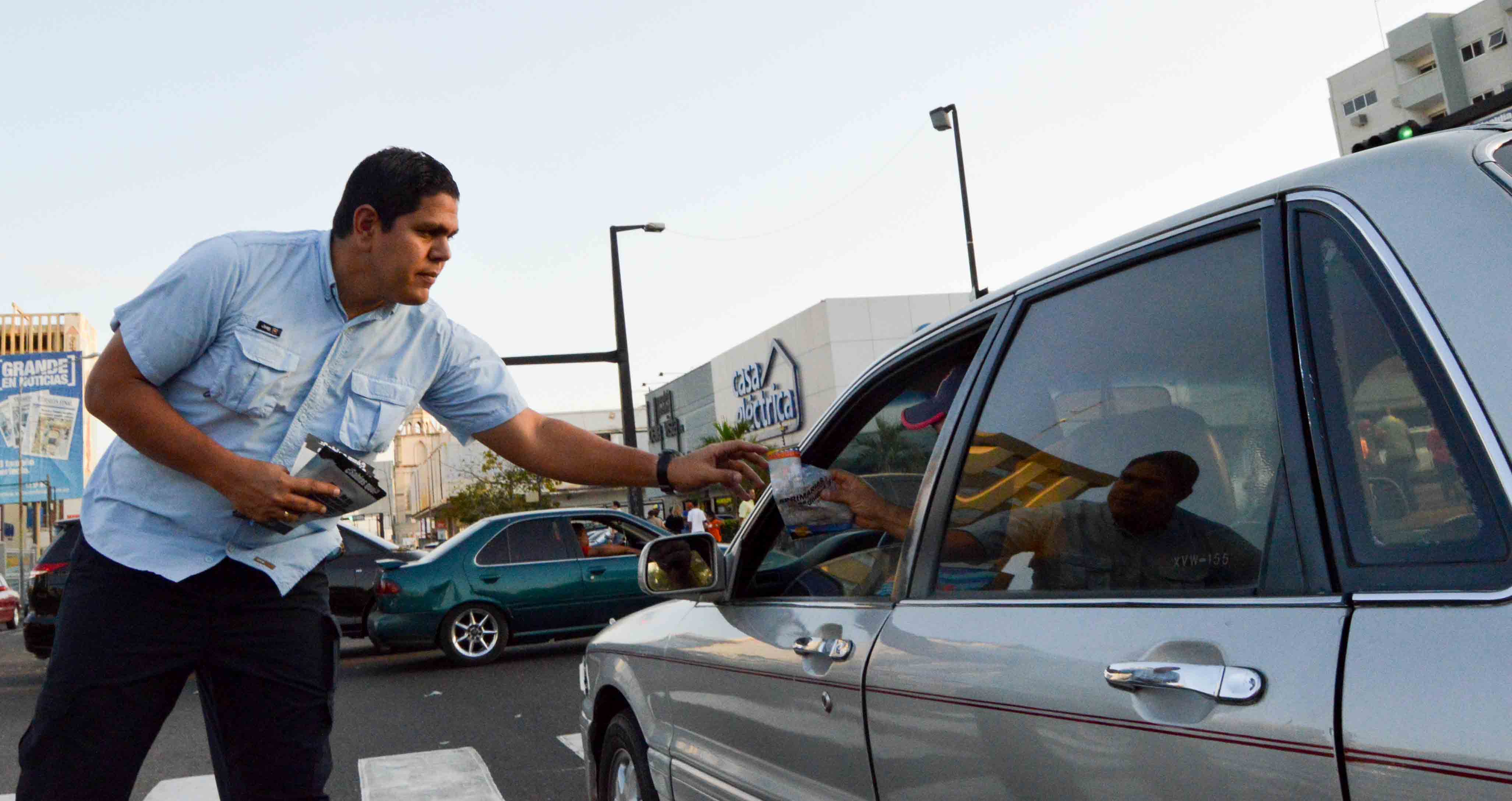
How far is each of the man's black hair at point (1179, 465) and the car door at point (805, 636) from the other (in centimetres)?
56

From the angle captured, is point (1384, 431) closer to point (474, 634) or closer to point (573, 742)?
point (573, 742)

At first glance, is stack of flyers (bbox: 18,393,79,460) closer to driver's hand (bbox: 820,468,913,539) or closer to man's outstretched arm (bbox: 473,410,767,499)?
man's outstretched arm (bbox: 473,410,767,499)

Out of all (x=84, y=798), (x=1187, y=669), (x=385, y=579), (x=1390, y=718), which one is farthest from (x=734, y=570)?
(x=385, y=579)

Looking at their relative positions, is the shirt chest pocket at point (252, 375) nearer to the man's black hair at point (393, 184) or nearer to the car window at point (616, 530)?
the man's black hair at point (393, 184)

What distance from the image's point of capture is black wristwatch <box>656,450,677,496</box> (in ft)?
10.8

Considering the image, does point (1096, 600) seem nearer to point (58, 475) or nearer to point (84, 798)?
point (84, 798)

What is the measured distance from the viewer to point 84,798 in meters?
2.62

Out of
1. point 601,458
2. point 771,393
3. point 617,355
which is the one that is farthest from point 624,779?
point 771,393

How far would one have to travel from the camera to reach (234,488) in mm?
2631

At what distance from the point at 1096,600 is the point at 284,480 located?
1611 mm

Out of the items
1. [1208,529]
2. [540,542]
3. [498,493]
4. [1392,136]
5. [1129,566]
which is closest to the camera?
[1208,529]

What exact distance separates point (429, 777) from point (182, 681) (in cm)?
380

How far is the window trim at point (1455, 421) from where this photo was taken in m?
1.35

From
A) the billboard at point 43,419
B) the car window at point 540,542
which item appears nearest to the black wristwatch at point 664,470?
the car window at point 540,542
